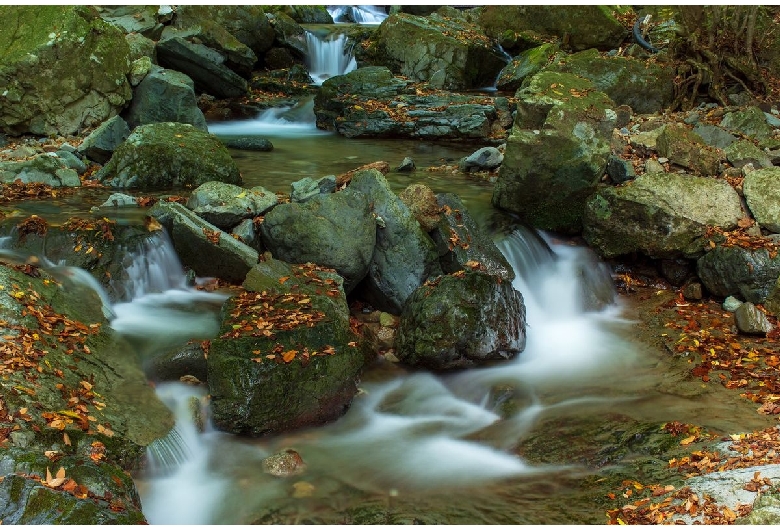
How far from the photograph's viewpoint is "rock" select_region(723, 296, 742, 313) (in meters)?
8.63

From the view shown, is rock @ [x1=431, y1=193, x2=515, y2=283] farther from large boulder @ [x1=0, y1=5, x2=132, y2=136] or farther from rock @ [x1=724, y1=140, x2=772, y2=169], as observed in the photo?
large boulder @ [x1=0, y1=5, x2=132, y2=136]

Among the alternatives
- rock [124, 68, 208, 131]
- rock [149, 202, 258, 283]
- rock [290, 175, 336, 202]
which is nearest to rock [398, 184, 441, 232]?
rock [290, 175, 336, 202]

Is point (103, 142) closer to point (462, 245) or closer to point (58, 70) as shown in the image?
point (58, 70)

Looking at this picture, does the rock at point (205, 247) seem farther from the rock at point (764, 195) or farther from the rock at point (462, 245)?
the rock at point (764, 195)

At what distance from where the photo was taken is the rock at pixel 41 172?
10.0 m

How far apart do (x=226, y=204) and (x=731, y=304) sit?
6.44 m

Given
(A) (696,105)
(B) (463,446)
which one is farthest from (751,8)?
(B) (463,446)

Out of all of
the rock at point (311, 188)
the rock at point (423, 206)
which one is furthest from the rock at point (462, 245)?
the rock at point (311, 188)

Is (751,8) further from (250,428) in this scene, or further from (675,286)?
(250,428)

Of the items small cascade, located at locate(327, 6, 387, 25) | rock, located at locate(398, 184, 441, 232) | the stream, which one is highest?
small cascade, located at locate(327, 6, 387, 25)

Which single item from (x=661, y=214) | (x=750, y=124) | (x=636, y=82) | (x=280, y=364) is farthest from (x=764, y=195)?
(x=280, y=364)

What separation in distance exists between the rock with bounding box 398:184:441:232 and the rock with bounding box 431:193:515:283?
79mm

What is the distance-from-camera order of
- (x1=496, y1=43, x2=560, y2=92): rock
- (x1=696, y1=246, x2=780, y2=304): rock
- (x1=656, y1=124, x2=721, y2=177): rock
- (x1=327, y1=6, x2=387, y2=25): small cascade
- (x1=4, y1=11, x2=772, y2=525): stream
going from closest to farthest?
1. (x1=4, y1=11, x2=772, y2=525): stream
2. (x1=696, y1=246, x2=780, y2=304): rock
3. (x1=656, y1=124, x2=721, y2=177): rock
4. (x1=496, y1=43, x2=560, y2=92): rock
5. (x1=327, y1=6, x2=387, y2=25): small cascade

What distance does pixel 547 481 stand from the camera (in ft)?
18.2
